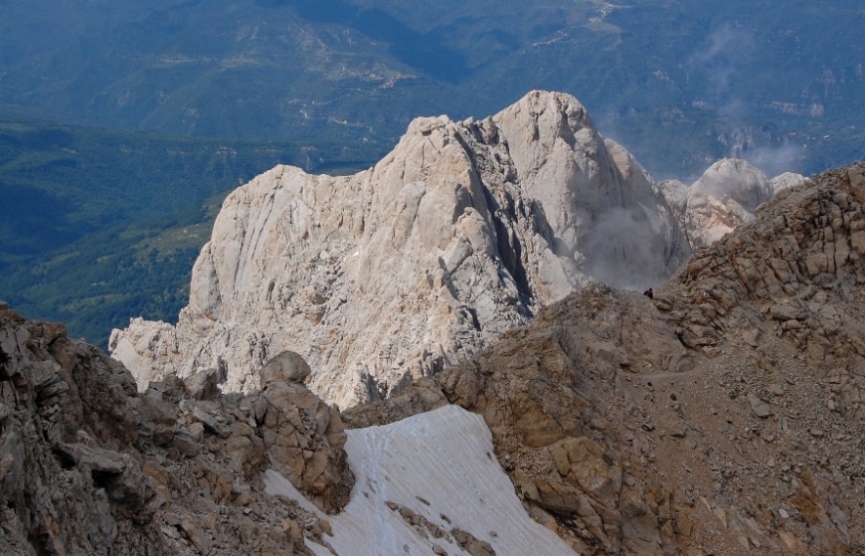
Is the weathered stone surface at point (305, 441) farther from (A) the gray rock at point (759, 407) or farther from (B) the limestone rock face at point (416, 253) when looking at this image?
(B) the limestone rock face at point (416, 253)

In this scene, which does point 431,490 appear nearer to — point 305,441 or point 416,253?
point 305,441

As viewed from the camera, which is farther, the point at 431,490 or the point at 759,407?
the point at 759,407

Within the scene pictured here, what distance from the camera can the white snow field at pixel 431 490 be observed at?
23.3m

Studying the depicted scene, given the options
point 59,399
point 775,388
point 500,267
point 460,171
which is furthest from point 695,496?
point 460,171

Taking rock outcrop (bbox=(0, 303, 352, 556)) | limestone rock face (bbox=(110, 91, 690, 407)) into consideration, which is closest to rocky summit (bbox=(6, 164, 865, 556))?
rock outcrop (bbox=(0, 303, 352, 556))

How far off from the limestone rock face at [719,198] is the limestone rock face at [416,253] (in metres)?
5.27

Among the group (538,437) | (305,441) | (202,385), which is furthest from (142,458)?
(538,437)

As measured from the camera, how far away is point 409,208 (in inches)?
2229

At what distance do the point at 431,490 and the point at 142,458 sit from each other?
27.0 ft

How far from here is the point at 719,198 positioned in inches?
3206

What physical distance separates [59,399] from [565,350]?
1611cm

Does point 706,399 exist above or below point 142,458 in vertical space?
below

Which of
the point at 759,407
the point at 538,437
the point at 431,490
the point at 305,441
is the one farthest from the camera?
the point at 759,407

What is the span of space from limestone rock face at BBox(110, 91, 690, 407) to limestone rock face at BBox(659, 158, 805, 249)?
5272 mm
